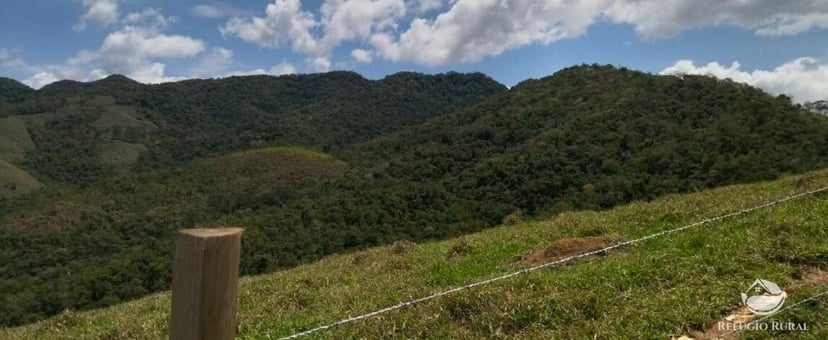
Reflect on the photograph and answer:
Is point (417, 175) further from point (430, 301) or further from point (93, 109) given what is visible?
point (93, 109)

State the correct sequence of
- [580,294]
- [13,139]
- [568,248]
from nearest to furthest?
[580,294]
[568,248]
[13,139]

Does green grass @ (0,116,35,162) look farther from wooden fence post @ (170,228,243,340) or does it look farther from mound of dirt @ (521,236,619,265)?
wooden fence post @ (170,228,243,340)

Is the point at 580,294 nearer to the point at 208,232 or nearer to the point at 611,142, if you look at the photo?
the point at 208,232

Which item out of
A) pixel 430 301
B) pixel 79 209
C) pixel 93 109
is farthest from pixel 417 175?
pixel 93 109

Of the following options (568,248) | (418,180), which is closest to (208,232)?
(568,248)

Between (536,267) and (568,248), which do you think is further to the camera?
(568,248)

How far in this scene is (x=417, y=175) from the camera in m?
84.8

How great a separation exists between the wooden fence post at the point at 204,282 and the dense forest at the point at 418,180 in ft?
24.9

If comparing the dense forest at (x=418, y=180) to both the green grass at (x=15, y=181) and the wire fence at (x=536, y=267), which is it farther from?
the wire fence at (x=536, y=267)

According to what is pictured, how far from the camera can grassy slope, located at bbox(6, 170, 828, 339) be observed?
17.8ft

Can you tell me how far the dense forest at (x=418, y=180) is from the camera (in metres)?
43.6

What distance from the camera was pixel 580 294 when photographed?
6043 millimetres

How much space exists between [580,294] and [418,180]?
249 ft

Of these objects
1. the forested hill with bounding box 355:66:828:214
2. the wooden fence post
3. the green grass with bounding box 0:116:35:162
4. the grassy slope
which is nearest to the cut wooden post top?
the wooden fence post
